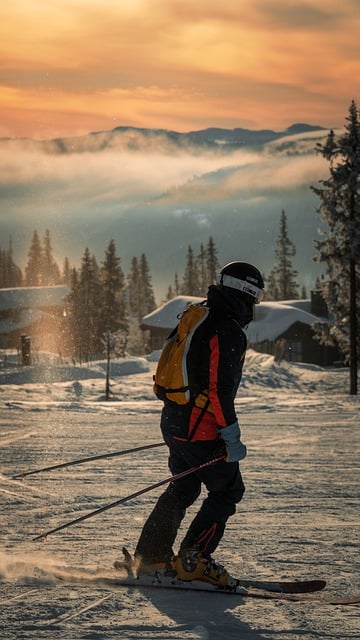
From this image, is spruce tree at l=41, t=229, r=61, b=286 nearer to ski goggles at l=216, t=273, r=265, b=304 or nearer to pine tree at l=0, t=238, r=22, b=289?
pine tree at l=0, t=238, r=22, b=289

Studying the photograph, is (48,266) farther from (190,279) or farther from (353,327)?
(353,327)

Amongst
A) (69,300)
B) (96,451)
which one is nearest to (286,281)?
(69,300)

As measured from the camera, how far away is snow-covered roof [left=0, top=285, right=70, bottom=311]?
90.0 m

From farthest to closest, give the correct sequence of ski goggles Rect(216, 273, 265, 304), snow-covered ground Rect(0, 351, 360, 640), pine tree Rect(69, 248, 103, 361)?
pine tree Rect(69, 248, 103, 361) < ski goggles Rect(216, 273, 265, 304) < snow-covered ground Rect(0, 351, 360, 640)

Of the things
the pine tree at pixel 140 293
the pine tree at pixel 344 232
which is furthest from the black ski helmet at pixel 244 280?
the pine tree at pixel 140 293

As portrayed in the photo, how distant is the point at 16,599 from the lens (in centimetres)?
437

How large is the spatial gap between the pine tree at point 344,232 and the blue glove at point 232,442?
28.2 m

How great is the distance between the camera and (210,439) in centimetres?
467

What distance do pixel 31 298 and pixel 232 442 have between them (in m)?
90.0

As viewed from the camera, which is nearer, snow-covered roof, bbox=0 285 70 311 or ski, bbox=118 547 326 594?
ski, bbox=118 547 326 594

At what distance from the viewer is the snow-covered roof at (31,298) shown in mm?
89975

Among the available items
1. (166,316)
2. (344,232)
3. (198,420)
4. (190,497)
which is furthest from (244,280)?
(166,316)

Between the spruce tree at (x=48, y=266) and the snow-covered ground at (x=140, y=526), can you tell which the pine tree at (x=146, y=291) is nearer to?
the spruce tree at (x=48, y=266)

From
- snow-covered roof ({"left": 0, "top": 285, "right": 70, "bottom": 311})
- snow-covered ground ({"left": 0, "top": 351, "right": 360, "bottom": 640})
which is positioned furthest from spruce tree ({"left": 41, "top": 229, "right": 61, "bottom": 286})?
snow-covered ground ({"left": 0, "top": 351, "right": 360, "bottom": 640})
